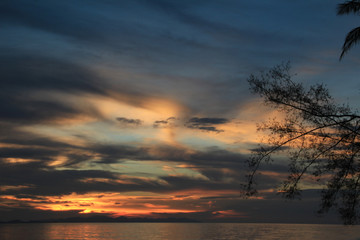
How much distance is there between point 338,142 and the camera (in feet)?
47.6

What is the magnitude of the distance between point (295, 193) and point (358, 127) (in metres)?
3.45

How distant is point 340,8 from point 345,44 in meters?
1.87

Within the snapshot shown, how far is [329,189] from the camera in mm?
14703

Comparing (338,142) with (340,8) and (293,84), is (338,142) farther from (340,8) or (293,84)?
(340,8)

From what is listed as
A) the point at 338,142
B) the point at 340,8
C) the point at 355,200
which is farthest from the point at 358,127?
the point at 340,8

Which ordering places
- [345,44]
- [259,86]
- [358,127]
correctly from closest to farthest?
[358,127]
[259,86]
[345,44]

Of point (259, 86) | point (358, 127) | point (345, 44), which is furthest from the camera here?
point (345, 44)

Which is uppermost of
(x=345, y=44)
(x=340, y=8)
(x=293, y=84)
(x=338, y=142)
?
(x=340, y=8)

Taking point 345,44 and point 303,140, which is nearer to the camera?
point 303,140

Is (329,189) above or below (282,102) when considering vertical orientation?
below

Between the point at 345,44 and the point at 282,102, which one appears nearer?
the point at 282,102

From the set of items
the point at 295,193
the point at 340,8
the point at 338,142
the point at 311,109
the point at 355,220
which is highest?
the point at 340,8

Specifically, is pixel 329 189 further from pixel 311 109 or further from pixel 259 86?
pixel 259 86

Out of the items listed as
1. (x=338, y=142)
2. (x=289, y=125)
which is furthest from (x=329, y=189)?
(x=289, y=125)
